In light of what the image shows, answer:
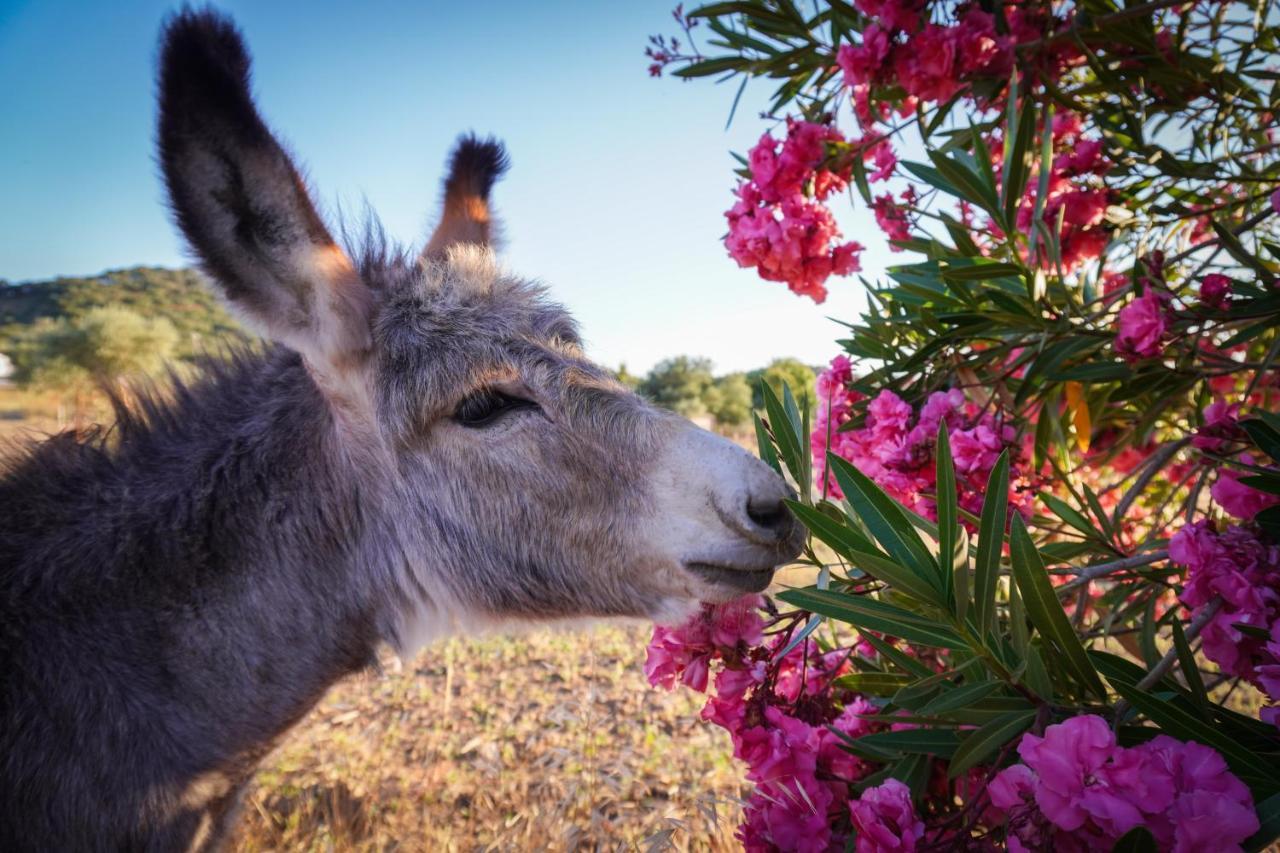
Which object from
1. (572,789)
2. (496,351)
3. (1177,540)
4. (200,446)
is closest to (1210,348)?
(1177,540)

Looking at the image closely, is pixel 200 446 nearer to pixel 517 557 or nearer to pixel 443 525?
pixel 443 525

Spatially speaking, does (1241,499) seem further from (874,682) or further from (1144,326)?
(874,682)

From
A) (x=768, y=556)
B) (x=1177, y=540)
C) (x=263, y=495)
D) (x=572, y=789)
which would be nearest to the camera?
(x=1177, y=540)

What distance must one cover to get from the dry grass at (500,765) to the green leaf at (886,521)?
1737 millimetres

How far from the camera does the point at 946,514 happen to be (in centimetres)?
116

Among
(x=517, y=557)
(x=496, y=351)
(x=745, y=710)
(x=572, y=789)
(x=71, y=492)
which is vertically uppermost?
(x=496, y=351)

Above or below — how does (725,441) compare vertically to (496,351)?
below

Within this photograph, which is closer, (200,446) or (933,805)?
(933,805)

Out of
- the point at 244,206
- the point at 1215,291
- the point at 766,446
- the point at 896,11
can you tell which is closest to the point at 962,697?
the point at 766,446

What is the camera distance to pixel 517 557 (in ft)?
6.63

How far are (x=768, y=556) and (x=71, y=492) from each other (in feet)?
7.41

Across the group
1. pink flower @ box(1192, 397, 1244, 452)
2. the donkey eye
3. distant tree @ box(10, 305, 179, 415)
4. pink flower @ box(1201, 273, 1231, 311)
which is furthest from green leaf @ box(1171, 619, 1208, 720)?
distant tree @ box(10, 305, 179, 415)

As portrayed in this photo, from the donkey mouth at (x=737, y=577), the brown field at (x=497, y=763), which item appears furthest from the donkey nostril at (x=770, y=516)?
the brown field at (x=497, y=763)

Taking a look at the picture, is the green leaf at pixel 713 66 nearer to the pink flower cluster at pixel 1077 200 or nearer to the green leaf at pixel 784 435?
the pink flower cluster at pixel 1077 200
